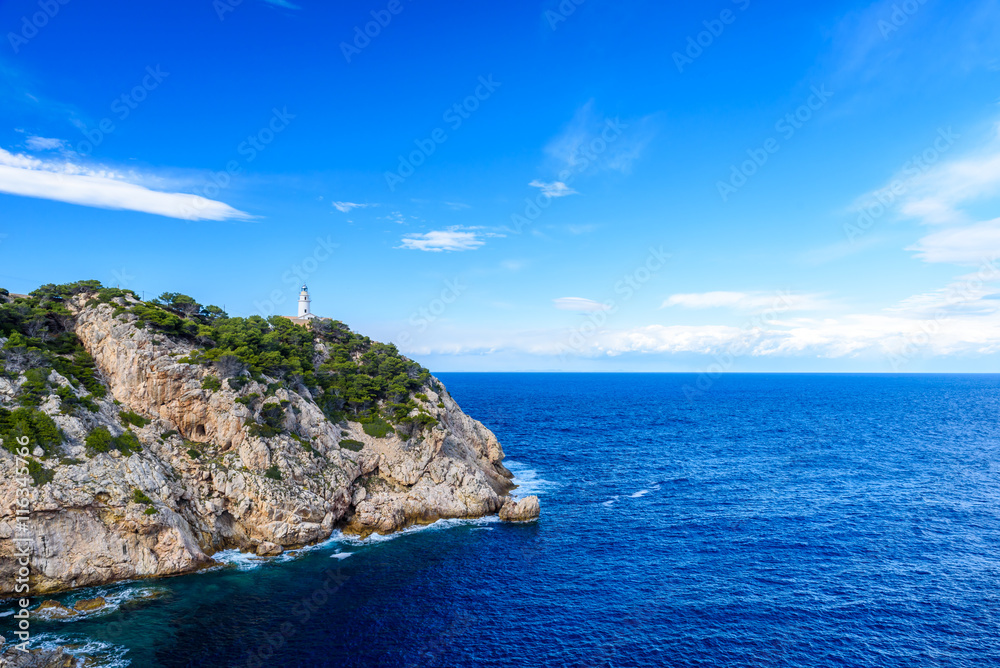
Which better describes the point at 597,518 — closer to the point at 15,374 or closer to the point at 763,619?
the point at 763,619

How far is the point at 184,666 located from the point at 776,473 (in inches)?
3666

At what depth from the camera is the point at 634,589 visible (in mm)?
51031

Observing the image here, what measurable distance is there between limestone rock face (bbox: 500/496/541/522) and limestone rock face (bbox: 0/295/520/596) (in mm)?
3424

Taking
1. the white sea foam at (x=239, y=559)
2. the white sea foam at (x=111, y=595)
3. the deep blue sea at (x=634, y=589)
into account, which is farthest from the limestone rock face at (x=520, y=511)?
the white sea foam at (x=111, y=595)

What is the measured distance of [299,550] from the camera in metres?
58.8

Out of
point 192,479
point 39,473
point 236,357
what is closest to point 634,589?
point 192,479

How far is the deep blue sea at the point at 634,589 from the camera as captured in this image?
40250mm

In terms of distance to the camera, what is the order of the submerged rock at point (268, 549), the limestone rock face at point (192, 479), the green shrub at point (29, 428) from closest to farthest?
the limestone rock face at point (192, 479)
the green shrub at point (29, 428)
the submerged rock at point (268, 549)

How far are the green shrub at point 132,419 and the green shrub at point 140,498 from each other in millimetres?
10864

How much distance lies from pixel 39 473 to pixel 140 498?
848 centimetres

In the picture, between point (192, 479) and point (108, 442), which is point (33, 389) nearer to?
point (108, 442)

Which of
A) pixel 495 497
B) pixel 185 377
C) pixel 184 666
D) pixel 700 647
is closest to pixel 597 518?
pixel 495 497

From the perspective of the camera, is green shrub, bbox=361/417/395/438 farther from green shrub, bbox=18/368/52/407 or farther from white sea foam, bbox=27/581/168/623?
green shrub, bbox=18/368/52/407

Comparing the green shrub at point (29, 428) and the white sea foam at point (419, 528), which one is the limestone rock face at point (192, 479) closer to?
the green shrub at point (29, 428)
